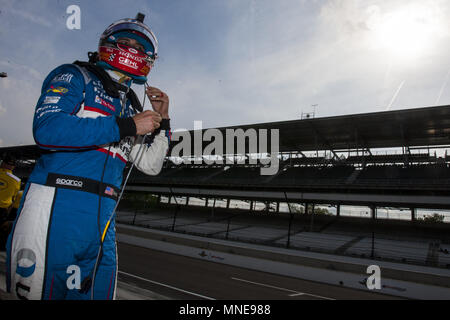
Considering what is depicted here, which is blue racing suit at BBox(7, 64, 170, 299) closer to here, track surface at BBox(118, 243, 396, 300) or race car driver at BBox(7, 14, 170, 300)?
race car driver at BBox(7, 14, 170, 300)

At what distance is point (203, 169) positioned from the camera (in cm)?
2889

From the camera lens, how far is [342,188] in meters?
17.5

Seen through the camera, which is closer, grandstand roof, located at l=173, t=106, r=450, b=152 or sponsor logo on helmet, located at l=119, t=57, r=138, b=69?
sponsor logo on helmet, located at l=119, t=57, r=138, b=69

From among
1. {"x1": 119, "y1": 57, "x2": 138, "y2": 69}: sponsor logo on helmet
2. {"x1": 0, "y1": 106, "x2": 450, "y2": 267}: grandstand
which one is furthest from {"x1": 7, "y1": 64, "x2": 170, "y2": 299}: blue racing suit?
{"x1": 0, "y1": 106, "x2": 450, "y2": 267}: grandstand

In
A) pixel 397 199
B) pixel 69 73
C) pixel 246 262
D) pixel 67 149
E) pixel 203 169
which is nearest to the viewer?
pixel 67 149

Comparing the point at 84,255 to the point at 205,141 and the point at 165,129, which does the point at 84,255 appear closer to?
the point at 165,129

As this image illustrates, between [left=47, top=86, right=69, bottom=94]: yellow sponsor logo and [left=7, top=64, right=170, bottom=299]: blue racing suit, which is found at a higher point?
[left=47, top=86, right=69, bottom=94]: yellow sponsor logo

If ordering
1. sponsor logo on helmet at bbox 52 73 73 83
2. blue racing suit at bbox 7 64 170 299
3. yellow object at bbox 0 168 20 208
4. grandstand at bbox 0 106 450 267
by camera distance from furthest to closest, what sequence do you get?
grandstand at bbox 0 106 450 267 → yellow object at bbox 0 168 20 208 → sponsor logo on helmet at bbox 52 73 73 83 → blue racing suit at bbox 7 64 170 299

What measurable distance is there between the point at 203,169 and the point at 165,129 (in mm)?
27231

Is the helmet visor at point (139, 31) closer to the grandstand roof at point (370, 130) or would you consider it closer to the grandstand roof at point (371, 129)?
the grandstand roof at point (370, 130)

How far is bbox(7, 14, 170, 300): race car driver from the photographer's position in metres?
1.15

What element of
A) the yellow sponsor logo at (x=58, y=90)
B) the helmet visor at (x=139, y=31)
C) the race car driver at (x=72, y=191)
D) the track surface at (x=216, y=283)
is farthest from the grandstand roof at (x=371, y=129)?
the yellow sponsor logo at (x=58, y=90)

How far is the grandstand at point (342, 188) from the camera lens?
1524 centimetres

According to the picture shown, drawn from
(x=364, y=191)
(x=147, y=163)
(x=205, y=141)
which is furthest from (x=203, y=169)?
(x=147, y=163)
